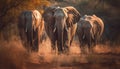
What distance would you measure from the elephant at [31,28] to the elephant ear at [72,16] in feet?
1.47

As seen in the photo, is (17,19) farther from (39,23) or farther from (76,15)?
(76,15)

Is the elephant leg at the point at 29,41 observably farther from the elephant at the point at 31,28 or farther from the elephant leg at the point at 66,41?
the elephant leg at the point at 66,41

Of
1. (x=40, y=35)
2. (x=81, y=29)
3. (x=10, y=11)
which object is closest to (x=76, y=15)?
(x=81, y=29)

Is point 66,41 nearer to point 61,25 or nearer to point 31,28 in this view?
point 61,25

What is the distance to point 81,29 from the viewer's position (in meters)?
6.33

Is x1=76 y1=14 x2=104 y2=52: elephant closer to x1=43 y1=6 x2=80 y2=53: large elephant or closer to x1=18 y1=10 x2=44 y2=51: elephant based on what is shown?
x1=43 y1=6 x2=80 y2=53: large elephant

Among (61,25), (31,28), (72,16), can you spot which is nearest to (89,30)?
(72,16)

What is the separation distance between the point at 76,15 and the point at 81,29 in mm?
252

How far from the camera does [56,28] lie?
6.24 meters

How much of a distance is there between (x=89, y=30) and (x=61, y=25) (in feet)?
1.59

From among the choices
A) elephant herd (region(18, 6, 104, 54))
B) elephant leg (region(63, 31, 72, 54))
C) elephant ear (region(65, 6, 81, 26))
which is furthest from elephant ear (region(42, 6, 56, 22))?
elephant leg (region(63, 31, 72, 54))

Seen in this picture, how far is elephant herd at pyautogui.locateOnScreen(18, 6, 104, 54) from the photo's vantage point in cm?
621

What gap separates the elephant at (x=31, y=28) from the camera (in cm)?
621

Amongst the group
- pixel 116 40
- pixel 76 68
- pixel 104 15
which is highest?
pixel 104 15
